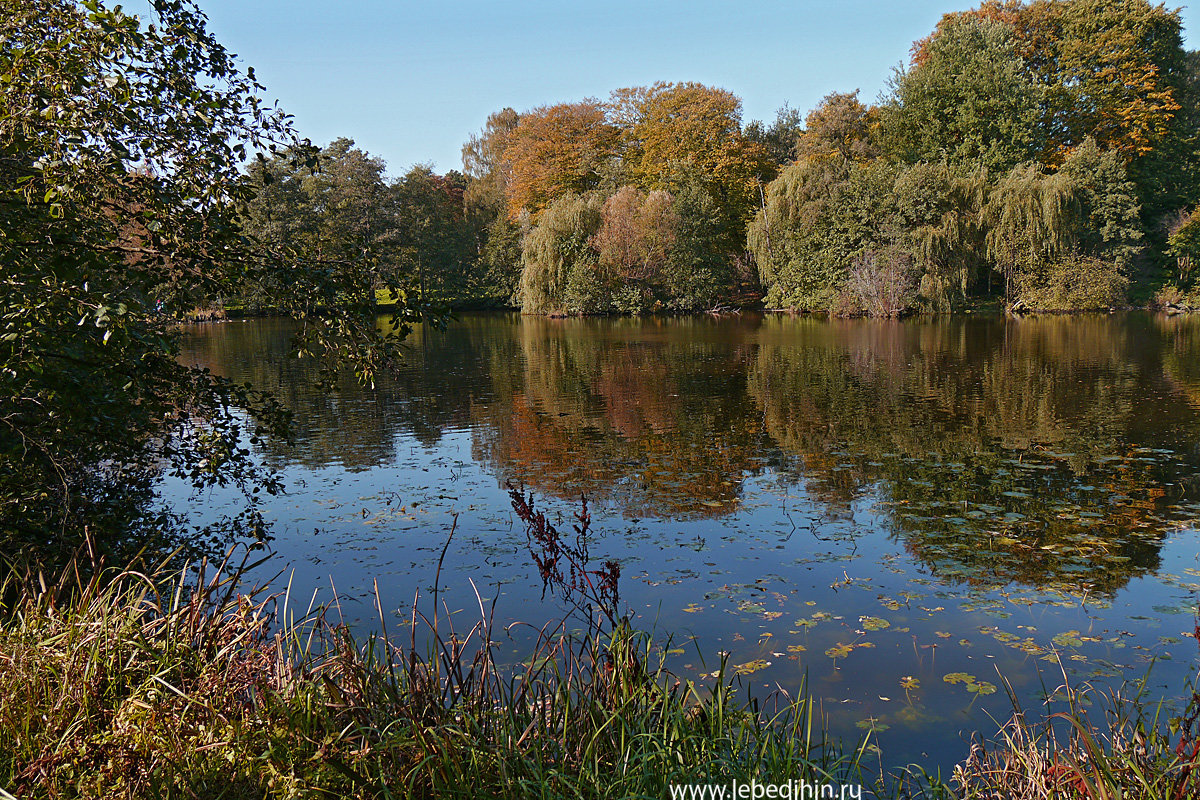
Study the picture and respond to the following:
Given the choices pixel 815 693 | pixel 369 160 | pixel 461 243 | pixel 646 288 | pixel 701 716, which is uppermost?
pixel 369 160

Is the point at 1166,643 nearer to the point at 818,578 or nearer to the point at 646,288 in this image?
the point at 818,578

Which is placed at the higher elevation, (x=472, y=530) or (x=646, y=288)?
(x=646, y=288)

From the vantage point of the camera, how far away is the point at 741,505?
8.93 metres

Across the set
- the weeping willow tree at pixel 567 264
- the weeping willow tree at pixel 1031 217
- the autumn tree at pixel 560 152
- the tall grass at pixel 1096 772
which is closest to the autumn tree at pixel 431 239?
the autumn tree at pixel 560 152

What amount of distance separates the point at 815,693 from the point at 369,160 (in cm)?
5404

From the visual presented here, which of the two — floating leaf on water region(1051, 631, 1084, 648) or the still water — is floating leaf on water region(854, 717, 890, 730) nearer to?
the still water

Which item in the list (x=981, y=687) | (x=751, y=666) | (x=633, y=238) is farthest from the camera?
(x=633, y=238)

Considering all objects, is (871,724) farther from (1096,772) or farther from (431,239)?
(431,239)

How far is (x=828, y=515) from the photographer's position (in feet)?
27.9

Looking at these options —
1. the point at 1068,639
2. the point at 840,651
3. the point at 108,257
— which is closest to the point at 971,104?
the point at 1068,639

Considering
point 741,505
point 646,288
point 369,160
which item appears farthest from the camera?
point 369,160

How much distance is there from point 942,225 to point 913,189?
6.74ft

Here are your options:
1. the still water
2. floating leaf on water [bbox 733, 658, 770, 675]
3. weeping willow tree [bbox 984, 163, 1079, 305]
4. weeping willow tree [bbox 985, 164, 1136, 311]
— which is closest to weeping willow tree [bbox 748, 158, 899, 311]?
weeping willow tree [bbox 984, 163, 1079, 305]

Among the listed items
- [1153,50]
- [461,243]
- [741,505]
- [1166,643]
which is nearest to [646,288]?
[461,243]
